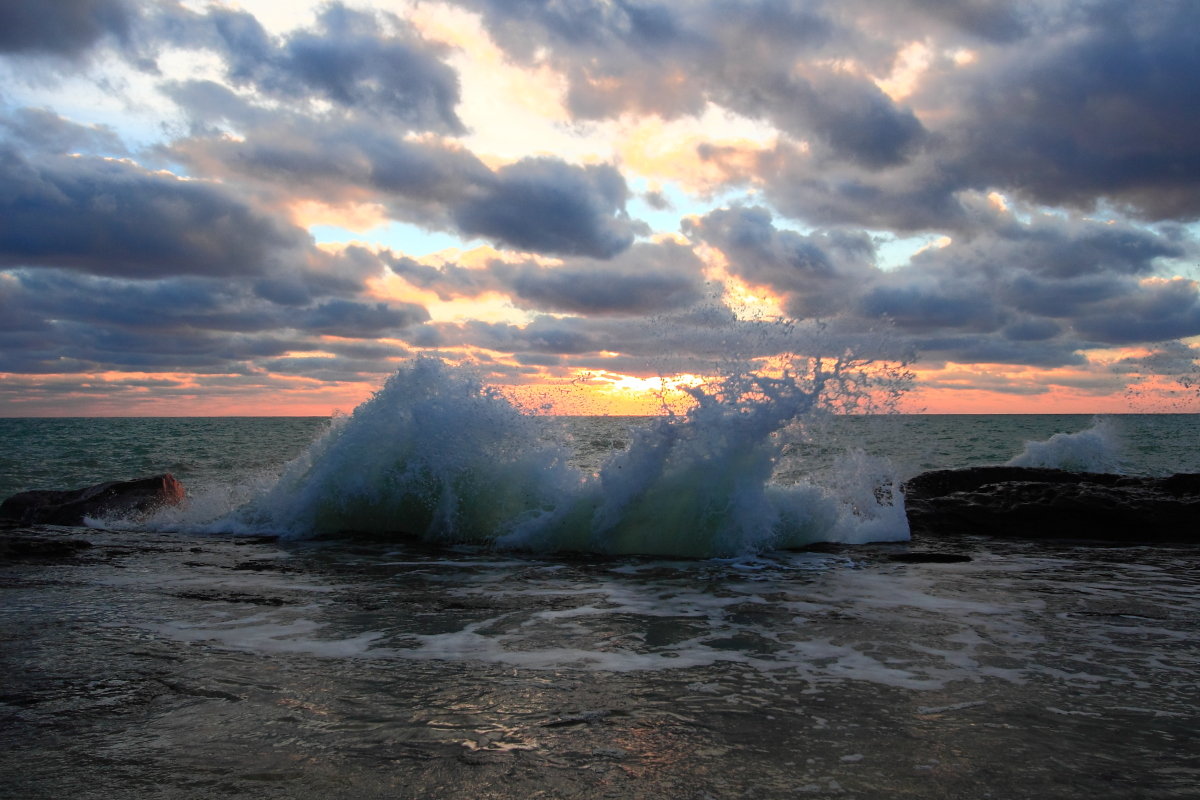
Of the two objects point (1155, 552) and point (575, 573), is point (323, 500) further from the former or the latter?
point (1155, 552)

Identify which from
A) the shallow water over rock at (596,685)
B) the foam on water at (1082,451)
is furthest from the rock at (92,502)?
the foam on water at (1082,451)

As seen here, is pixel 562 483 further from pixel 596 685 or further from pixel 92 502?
pixel 92 502

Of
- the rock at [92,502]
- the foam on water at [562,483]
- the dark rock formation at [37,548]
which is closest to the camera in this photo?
the dark rock formation at [37,548]

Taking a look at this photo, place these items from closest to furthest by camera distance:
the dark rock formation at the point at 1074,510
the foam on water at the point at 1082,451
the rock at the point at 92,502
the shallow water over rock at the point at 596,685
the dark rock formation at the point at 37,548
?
the shallow water over rock at the point at 596,685 → the dark rock formation at the point at 37,548 → the dark rock formation at the point at 1074,510 → the rock at the point at 92,502 → the foam on water at the point at 1082,451

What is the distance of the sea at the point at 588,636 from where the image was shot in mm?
2959

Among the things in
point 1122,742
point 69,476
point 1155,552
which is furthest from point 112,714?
point 69,476

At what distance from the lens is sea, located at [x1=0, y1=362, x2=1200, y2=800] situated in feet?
9.71

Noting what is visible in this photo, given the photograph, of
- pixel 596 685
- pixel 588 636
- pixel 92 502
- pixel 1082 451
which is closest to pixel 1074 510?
pixel 588 636

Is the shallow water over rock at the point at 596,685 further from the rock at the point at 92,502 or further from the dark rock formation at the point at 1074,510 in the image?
the rock at the point at 92,502

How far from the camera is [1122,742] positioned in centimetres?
320

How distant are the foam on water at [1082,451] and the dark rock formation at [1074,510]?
8.76 m

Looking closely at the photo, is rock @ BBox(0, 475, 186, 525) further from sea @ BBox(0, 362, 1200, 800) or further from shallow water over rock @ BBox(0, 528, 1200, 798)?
shallow water over rock @ BBox(0, 528, 1200, 798)

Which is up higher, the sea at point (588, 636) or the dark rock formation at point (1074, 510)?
the dark rock formation at point (1074, 510)

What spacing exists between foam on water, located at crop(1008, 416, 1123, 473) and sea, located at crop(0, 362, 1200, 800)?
1196 centimetres
